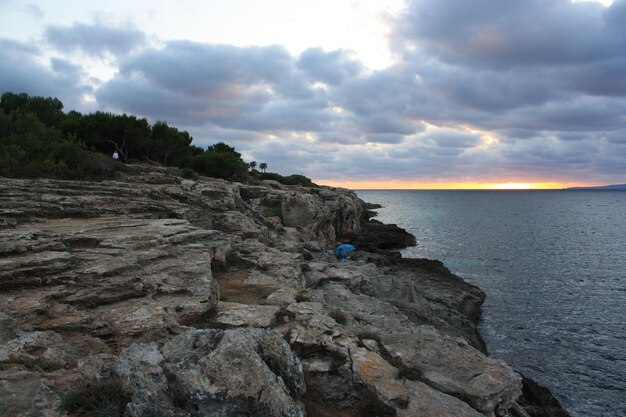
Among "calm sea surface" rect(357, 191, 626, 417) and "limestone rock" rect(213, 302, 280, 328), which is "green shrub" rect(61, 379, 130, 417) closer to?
"limestone rock" rect(213, 302, 280, 328)

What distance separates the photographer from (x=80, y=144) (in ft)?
145

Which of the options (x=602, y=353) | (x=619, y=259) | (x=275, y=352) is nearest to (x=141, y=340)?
(x=275, y=352)

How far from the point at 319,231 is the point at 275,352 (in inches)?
1820

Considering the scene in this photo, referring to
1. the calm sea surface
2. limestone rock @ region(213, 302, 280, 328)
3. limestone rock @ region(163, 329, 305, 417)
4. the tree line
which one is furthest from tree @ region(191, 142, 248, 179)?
limestone rock @ region(163, 329, 305, 417)

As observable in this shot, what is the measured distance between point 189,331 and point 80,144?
1739 inches

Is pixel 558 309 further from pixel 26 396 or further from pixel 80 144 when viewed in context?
pixel 80 144

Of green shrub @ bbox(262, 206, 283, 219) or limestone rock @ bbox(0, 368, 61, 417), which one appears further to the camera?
green shrub @ bbox(262, 206, 283, 219)

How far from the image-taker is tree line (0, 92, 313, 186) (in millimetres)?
30797

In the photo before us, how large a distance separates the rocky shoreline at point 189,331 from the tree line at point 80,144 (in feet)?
30.3

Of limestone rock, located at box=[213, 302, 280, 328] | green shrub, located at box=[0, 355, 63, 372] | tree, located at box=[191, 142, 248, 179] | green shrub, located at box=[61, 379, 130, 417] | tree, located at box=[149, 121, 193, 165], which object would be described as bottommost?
limestone rock, located at box=[213, 302, 280, 328]

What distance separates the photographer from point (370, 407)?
877 centimetres

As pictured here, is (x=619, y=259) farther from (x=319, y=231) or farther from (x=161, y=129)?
(x=161, y=129)

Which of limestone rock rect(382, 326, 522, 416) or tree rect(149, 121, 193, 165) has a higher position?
tree rect(149, 121, 193, 165)

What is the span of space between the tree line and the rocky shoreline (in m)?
9.25
